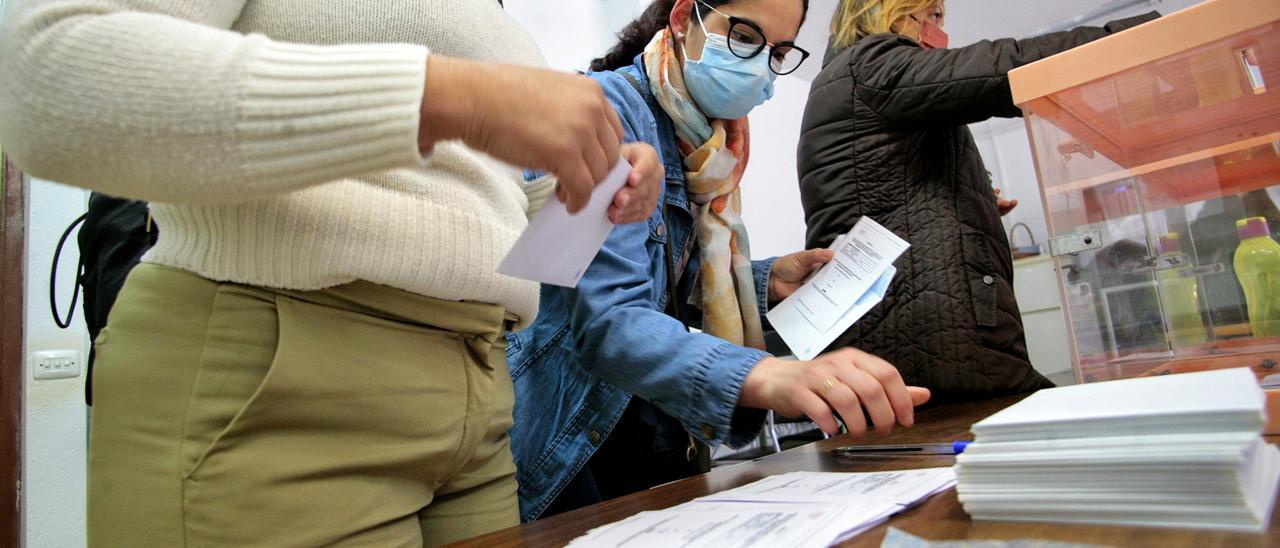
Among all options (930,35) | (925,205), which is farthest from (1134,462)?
(930,35)

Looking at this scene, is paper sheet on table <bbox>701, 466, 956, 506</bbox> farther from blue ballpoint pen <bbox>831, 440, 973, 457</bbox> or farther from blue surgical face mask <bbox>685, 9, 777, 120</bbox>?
blue surgical face mask <bbox>685, 9, 777, 120</bbox>

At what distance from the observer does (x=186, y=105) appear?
403mm

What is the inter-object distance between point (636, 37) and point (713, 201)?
35cm


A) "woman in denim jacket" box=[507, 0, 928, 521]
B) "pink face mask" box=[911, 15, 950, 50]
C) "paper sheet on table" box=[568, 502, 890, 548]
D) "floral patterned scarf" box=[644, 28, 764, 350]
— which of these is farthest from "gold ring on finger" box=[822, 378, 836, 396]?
"pink face mask" box=[911, 15, 950, 50]

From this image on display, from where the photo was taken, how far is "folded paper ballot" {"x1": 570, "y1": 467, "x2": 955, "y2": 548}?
0.50 m

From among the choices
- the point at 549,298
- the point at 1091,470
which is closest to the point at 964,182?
the point at 549,298

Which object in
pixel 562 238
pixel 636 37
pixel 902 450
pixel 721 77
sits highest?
pixel 636 37

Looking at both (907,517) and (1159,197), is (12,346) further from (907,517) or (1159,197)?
(1159,197)

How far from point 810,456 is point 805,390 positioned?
306 millimetres

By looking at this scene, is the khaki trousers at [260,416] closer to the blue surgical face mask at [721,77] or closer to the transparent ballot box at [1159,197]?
the blue surgical face mask at [721,77]

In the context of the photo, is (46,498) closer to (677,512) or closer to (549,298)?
(549,298)

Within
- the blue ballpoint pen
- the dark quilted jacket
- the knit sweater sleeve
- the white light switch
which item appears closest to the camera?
the knit sweater sleeve

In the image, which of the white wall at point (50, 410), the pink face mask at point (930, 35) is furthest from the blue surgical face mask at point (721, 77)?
the white wall at point (50, 410)

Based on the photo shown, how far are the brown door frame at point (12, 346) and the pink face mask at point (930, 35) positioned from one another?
2.38 m
